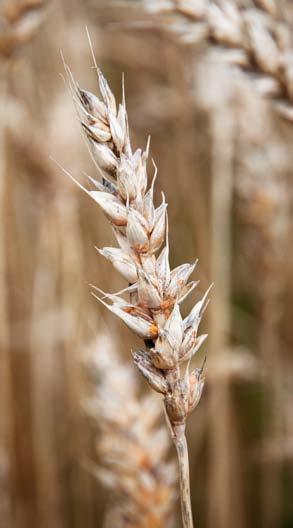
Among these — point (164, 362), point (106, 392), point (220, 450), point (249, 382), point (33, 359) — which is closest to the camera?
point (164, 362)

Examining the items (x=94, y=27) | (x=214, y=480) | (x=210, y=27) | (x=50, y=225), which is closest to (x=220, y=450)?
(x=214, y=480)

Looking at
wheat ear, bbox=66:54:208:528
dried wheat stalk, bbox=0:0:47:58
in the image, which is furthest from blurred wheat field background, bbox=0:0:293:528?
wheat ear, bbox=66:54:208:528

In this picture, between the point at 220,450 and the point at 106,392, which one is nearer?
the point at 106,392

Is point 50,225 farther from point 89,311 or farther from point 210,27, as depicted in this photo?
point 210,27

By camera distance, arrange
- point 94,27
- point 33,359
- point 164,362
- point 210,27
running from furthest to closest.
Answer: point 94,27 → point 33,359 → point 210,27 → point 164,362

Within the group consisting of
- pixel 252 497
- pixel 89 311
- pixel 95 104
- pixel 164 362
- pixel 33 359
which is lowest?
pixel 252 497

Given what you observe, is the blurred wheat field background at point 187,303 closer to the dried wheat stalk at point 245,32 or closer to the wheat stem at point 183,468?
the dried wheat stalk at point 245,32
